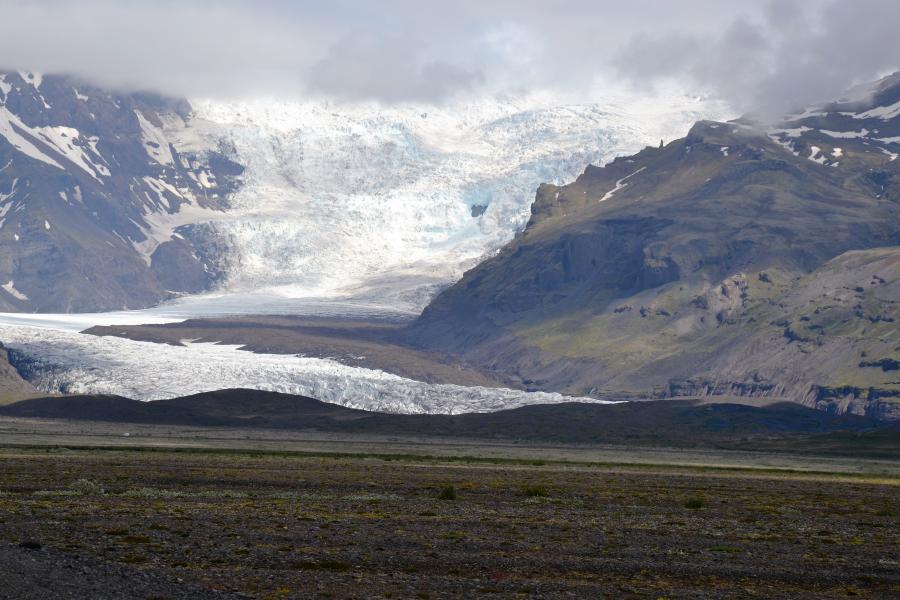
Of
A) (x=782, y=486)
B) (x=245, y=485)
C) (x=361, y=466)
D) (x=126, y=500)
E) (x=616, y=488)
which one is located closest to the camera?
(x=126, y=500)

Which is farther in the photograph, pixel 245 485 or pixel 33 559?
pixel 245 485

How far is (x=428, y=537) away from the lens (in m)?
52.9

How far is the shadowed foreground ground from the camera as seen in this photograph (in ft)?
138

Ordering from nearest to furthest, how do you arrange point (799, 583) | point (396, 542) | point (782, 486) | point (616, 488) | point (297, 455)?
point (799, 583) → point (396, 542) → point (616, 488) → point (782, 486) → point (297, 455)

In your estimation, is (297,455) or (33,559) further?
(297,455)

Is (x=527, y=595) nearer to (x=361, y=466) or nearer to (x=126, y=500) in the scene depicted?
(x=126, y=500)

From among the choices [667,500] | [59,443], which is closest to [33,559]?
[667,500]

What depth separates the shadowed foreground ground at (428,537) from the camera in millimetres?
42156

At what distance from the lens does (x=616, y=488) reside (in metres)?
88.2

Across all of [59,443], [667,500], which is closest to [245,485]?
[667,500]

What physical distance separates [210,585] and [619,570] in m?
13.9

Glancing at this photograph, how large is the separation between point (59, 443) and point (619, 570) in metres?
108

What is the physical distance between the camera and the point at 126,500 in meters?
→ 63.8

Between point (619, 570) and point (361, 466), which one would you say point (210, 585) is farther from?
point (361, 466)
